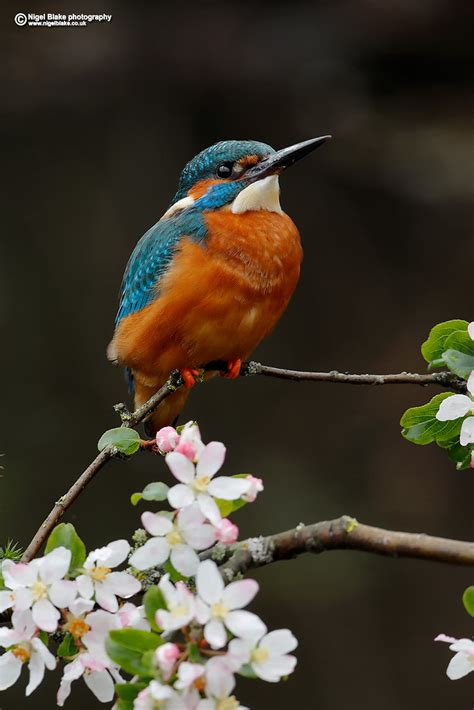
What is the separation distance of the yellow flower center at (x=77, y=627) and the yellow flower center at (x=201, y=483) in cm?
13

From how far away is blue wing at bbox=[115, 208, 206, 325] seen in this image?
172 centimetres

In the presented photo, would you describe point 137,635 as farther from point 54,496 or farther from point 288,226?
point 54,496

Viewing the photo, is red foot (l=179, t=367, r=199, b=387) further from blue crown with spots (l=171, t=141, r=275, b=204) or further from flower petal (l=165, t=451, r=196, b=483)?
flower petal (l=165, t=451, r=196, b=483)

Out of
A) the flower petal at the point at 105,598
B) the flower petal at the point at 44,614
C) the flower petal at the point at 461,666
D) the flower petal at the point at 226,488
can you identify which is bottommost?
the flower petal at the point at 461,666

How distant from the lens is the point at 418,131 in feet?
9.45

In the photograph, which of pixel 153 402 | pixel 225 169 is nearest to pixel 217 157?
pixel 225 169

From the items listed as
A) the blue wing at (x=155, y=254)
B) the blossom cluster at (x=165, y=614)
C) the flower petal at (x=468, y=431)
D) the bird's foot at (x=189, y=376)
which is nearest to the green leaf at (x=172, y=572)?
the blossom cluster at (x=165, y=614)

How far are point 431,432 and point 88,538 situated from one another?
6.54 ft

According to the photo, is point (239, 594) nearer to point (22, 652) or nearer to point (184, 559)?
point (184, 559)

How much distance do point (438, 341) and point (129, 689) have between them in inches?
19.0

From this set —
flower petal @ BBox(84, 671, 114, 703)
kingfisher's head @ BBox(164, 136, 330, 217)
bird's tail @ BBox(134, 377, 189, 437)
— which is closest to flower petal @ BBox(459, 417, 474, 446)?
flower petal @ BBox(84, 671, 114, 703)

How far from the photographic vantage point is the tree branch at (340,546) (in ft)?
2.00

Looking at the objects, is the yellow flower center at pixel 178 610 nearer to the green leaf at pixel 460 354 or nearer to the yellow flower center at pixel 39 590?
the yellow flower center at pixel 39 590

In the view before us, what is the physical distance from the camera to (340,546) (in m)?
0.65
